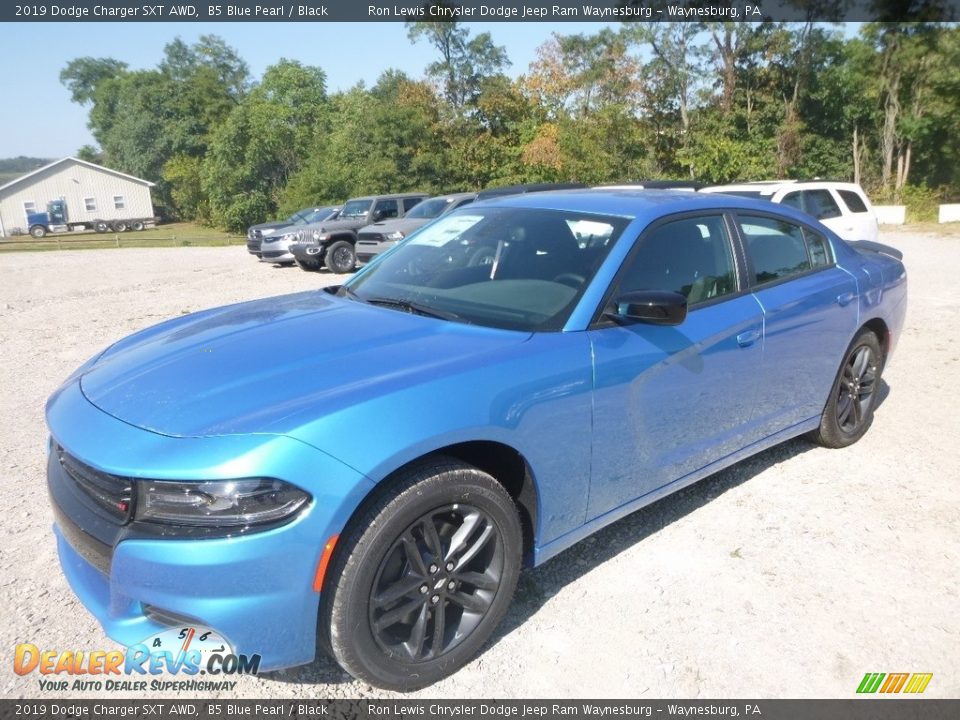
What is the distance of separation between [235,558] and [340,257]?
14675mm

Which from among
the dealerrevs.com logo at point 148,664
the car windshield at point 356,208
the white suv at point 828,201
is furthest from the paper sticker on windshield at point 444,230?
the car windshield at point 356,208

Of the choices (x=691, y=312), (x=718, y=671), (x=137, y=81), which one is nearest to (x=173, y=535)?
(x=718, y=671)

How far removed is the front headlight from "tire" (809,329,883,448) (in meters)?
3.48

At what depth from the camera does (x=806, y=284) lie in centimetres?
395

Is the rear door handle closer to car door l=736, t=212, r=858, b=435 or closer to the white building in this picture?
car door l=736, t=212, r=858, b=435

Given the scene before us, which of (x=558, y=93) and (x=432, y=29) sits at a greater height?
(x=432, y=29)

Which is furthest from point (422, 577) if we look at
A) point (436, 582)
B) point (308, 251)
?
point (308, 251)

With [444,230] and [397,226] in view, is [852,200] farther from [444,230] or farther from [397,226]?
[444,230]

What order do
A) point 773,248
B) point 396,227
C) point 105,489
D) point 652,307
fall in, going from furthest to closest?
point 396,227
point 773,248
point 652,307
point 105,489

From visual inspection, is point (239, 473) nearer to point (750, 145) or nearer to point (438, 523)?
point (438, 523)

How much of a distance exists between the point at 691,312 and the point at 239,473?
2165 mm

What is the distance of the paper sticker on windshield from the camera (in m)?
3.71

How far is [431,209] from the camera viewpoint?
16.0m

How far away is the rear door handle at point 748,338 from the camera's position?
3396 mm
